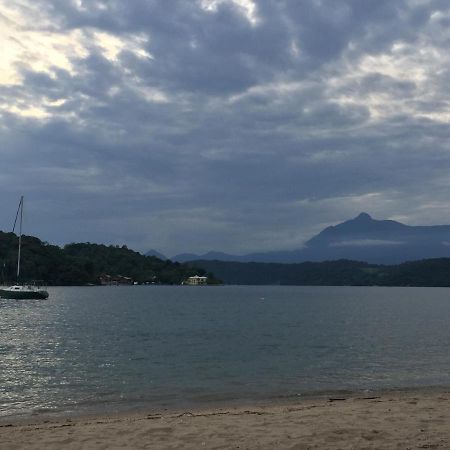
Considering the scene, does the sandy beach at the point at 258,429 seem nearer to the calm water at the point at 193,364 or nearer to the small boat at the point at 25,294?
the calm water at the point at 193,364

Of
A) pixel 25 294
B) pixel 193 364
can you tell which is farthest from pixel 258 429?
pixel 25 294

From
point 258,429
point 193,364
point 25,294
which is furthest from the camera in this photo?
point 25,294

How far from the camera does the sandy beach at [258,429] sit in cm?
1673

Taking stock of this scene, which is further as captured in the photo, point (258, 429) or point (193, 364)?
point (193, 364)

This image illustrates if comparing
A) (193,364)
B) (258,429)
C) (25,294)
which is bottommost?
(193,364)

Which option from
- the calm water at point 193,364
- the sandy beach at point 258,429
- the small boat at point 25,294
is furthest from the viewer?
the small boat at point 25,294

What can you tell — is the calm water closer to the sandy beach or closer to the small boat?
the sandy beach

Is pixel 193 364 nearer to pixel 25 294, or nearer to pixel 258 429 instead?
pixel 258 429

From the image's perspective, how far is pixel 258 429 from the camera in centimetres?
1889

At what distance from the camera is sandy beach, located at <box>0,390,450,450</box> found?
16734 millimetres

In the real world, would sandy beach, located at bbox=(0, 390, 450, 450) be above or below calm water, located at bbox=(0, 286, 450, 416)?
above

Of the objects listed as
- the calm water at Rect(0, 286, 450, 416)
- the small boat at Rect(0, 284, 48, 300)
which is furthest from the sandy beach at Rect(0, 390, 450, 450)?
the small boat at Rect(0, 284, 48, 300)

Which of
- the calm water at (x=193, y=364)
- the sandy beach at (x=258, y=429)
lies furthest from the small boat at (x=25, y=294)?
the sandy beach at (x=258, y=429)

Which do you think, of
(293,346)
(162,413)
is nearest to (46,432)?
(162,413)
